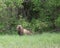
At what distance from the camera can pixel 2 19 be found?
18406 mm

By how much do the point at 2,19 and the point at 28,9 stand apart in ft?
9.28

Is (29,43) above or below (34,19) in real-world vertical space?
above

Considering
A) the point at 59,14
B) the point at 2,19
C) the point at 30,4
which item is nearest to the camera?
the point at 59,14

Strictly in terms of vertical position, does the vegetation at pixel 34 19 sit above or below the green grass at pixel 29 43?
below

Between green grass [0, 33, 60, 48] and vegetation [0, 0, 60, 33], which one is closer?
green grass [0, 33, 60, 48]

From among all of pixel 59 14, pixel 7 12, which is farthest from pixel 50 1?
pixel 7 12

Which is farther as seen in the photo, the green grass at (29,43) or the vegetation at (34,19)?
the vegetation at (34,19)

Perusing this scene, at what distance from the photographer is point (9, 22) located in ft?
61.7

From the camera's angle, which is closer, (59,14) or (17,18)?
(59,14)

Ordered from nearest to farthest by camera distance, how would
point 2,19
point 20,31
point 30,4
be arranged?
point 20,31 → point 2,19 → point 30,4

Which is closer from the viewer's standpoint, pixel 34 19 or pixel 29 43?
pixel 29 43

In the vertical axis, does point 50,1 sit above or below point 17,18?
above

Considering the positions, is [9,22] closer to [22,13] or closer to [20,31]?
[22,13]

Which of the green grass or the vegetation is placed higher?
the green grass
